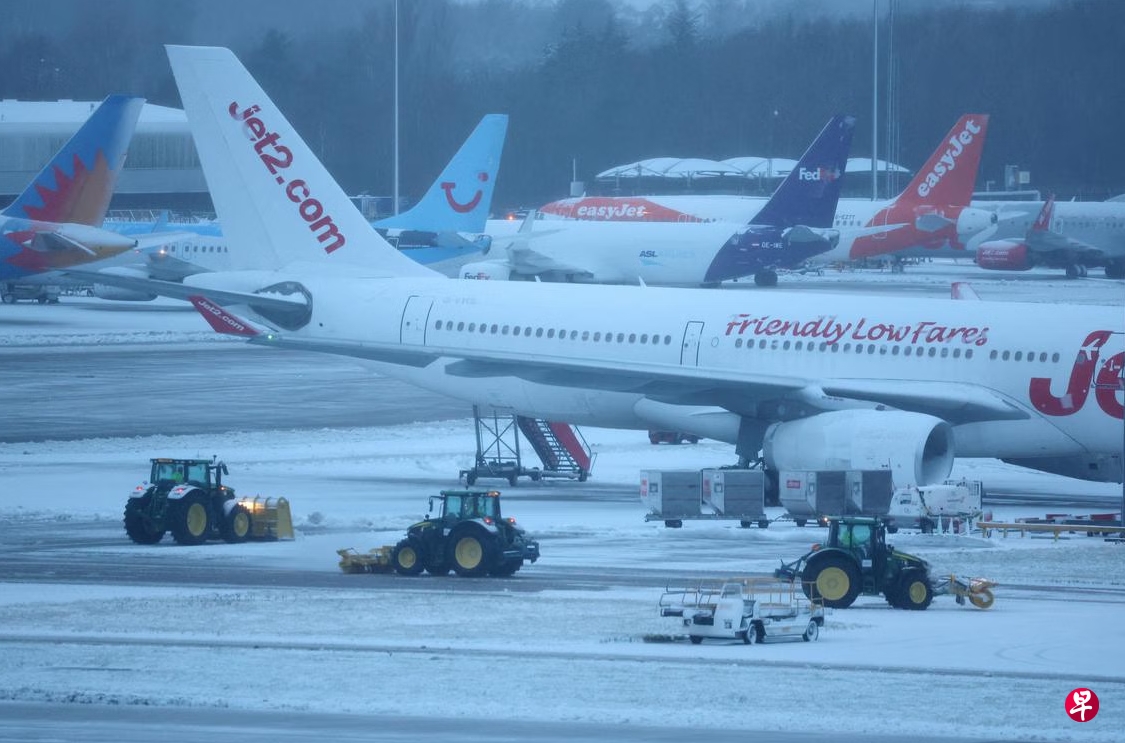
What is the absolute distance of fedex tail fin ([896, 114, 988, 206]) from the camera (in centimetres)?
8694

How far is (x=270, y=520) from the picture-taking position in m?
26.6

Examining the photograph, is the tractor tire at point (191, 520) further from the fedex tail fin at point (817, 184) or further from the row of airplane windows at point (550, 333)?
the fedex tail fin at point (817, 184)

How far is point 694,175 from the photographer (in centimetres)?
11325

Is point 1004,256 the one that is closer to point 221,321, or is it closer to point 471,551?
point 221,321

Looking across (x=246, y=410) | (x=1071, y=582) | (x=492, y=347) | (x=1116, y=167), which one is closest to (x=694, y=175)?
(x=1116, y=167)

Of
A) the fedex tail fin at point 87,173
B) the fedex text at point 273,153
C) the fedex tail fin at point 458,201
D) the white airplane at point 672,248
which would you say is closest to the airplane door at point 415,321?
the fedex text at point 273,153

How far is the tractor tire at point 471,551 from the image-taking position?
23.2m

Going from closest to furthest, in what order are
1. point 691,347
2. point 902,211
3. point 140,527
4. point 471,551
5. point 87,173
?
point 471,551 < point 140,527 < point 691,347 < point 87,173 < point 902,211

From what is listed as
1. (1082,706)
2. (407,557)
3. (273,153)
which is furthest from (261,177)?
(1082,706)

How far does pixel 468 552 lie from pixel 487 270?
55413mm

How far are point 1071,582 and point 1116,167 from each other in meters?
68.8

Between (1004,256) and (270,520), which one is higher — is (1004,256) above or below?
above

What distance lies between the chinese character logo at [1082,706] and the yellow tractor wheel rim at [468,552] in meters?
9.49

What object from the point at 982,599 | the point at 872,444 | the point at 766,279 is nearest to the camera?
the point at 982,599
